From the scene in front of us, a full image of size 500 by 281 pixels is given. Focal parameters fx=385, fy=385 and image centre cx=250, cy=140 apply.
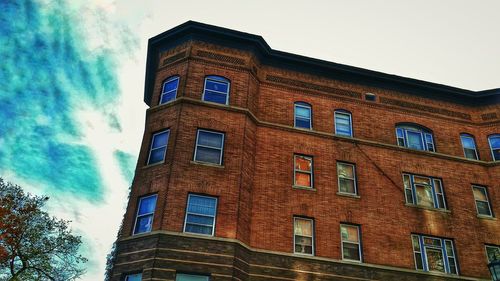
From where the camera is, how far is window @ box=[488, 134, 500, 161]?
23413mm

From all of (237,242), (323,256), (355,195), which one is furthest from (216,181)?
(355,195)

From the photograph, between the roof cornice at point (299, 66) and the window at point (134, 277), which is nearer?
the window at point (134, 277)

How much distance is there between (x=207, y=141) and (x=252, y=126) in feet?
9.01

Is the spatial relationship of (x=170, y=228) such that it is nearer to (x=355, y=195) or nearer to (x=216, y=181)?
(x=216, y=181)

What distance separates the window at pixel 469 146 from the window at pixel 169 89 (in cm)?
1750

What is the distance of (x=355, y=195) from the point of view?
19750 millimetres

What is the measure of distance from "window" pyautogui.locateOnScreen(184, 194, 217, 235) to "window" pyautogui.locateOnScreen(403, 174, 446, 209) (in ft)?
35.3

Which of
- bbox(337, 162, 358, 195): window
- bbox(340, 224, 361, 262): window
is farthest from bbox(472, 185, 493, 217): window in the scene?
bbox(340, 224, 361, 262): window

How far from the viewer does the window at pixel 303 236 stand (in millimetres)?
17828

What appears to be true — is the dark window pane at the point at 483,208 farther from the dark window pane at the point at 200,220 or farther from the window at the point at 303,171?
the dark window pane at the point at 200,220

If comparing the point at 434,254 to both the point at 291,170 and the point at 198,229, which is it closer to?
the point at 291,170

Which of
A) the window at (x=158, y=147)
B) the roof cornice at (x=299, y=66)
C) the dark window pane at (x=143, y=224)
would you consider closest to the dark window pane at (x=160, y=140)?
the window at (x=158, y=147)

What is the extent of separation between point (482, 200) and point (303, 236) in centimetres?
1128

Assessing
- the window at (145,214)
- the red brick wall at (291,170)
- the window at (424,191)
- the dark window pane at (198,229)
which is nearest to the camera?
the dark window pane at (198,229)
